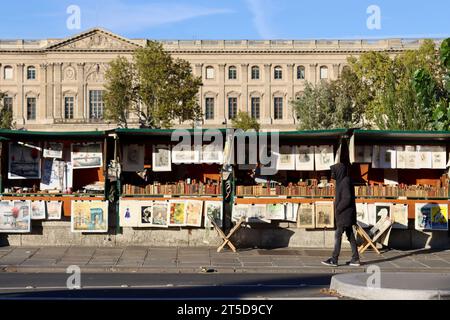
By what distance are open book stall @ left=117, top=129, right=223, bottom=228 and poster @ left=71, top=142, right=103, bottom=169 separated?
509 millimetres

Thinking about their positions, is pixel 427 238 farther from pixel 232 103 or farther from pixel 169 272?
pixel 232 103

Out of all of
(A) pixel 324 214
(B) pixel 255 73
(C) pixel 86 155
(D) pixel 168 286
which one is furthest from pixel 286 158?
(B) pixel 255 73

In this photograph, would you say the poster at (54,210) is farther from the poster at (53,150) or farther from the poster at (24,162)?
the poster at (53,150)

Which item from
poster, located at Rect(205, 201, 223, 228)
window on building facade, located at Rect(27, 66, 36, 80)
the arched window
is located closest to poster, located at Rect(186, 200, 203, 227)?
poster, located at Rect(205, 201, 223, 228)

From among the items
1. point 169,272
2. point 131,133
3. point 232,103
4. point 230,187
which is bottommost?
point 169,272

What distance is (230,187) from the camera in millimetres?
18344

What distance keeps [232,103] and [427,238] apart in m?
87.8

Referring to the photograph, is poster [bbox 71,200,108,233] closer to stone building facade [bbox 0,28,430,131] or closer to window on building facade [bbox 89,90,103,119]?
window on building facade [bbox 89,90,103,119]

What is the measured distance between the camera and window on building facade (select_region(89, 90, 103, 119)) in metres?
102

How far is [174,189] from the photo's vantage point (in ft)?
60.1

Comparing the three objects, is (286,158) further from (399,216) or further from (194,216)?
(399,216)

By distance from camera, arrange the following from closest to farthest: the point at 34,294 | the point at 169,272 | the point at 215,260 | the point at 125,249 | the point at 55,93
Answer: the point at 34,294, the point at 169,272, the point at 215,260, the point at 125,249, the point at 55,93
